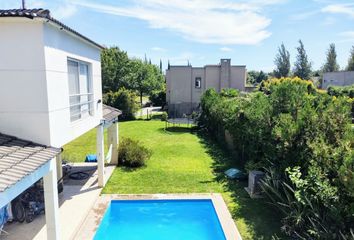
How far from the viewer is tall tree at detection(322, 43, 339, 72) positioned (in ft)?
261

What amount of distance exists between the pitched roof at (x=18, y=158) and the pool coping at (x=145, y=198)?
3.94 meters

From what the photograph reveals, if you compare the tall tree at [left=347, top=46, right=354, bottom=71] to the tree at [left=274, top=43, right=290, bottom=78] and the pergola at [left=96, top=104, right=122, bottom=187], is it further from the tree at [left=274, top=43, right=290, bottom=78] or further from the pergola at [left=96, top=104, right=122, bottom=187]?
the pergola at [left=96, top=104, right=122, bottom=187]

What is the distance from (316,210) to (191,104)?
35834 millimetres

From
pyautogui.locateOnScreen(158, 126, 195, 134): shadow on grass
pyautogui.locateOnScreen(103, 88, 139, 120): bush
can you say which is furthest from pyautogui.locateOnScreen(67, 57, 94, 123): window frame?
pyautogui.locateOnScreen(103, 88, 139, 120): bush

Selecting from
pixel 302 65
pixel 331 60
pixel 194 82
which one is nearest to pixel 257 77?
pixel 331 60

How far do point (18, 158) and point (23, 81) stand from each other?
7.01 ft

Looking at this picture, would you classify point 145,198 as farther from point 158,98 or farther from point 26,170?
point 158,98

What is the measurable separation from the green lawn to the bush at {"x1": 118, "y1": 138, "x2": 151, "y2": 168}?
588 mm

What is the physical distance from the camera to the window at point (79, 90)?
983cm

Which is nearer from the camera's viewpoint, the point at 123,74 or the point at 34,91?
the point at 34,91

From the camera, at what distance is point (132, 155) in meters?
17.3

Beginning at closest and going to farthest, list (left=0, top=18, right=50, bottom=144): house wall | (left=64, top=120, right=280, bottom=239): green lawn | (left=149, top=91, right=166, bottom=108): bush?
(left=0, top=18, right=50, bottom=144): house wall
(left=64, top=120, right=280, bottom=239): green lawn
(left=149, top=91, right=166, bottom=108): bush

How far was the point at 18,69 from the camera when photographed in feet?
24.1

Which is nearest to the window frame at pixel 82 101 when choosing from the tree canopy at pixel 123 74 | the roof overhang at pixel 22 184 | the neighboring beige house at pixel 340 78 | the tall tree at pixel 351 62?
the roof overhang at pixel 22 184
